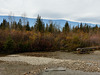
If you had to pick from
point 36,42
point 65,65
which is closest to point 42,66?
point 65,65

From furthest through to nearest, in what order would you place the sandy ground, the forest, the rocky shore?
the forest → the rocky shore → the sandy ground

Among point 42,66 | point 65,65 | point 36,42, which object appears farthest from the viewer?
point 36,42

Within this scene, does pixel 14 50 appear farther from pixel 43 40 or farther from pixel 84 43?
pixel 84 43

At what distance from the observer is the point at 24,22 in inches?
1501

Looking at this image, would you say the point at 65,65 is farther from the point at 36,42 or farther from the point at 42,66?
the point at 36,42

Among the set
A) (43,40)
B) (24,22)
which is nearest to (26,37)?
(43,40)

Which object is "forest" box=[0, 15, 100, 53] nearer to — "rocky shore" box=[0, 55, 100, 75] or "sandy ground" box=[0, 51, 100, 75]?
"sandy ground" box=[0, 51, 100, 75]

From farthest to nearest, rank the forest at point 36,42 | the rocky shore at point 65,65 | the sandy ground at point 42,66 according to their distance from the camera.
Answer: the forest at point 36,42 → the rocky shore at point 65,65 → the sandy ground at point 42,66

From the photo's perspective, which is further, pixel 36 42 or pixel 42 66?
pixel 36 42

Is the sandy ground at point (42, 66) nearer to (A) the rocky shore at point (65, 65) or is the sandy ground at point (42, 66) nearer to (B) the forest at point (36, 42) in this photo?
(A) the rocky shore at point (65, 65)

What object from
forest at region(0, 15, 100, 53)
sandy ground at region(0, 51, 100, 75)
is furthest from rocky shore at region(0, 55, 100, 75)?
forest at region(0, 15, 100, 53)

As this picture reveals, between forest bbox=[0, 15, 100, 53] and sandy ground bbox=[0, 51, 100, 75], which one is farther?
forest bbox=[0, 15, 100, 53]

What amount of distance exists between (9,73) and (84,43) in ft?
79.4

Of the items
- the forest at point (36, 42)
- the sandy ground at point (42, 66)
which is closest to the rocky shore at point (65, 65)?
the sandy ground at point (42, 66)
